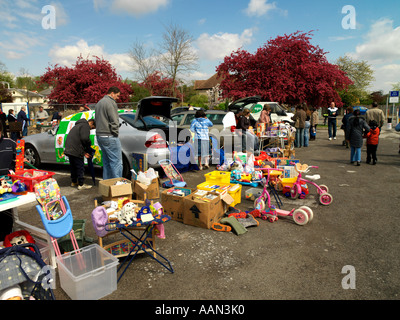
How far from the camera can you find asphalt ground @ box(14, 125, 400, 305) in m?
2.88

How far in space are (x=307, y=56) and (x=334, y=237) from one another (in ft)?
56.5

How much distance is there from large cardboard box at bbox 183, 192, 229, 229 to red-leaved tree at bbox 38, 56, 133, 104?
2014 centimetres

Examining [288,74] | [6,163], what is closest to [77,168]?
[6,163]

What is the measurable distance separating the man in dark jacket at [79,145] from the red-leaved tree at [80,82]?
17.4 meters

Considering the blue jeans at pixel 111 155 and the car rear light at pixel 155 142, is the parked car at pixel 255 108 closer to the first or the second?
the car rear light at pixel 155 142

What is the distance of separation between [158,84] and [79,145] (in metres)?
22.7

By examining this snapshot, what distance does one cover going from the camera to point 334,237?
4.11m

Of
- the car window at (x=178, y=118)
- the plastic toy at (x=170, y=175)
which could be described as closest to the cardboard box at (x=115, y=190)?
the plastic toy at (x=170, y=175)

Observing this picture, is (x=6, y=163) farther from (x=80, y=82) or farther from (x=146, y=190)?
(x=80, y=82)

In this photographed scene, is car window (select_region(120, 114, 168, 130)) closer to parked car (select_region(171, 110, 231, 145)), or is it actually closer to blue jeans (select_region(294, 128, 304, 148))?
parked car (select_region(171, 110, 231, 145))

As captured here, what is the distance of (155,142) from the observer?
6605 mm

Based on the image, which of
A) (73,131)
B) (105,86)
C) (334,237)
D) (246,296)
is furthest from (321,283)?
(105,86)
